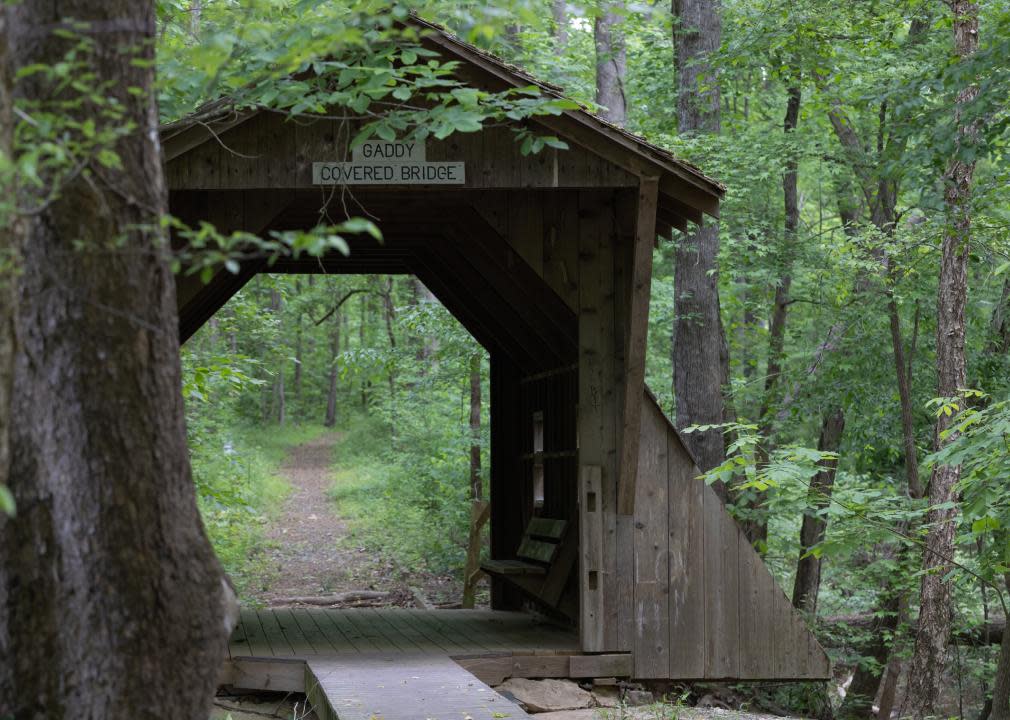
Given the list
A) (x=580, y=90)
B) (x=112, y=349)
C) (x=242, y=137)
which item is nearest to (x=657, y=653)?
(x=242, y=137)

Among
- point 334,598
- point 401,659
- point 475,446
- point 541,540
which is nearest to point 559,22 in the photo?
point 475,446

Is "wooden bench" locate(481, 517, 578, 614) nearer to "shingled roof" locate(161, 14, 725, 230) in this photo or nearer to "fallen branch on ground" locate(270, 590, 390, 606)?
"fallen branch on ground" locate(270, 590, 390, 606)

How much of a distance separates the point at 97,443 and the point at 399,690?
12.9 feet

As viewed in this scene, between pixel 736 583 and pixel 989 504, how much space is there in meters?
2.50

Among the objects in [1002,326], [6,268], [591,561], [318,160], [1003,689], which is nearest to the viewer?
[6,268]

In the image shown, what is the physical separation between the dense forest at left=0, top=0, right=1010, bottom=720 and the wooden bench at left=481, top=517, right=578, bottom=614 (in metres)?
1.70

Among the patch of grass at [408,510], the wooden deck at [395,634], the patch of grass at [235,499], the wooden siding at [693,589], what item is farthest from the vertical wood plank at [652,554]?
the patch of grass at [408,510]

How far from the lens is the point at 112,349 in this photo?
12.3 feet

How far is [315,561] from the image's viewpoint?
17.9 meters

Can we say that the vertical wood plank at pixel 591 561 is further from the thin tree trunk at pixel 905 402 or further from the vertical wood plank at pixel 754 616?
the thin tree trunk at pixel 905 402

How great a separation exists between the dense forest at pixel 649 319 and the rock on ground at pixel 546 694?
207 cm

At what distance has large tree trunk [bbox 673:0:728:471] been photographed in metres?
12.8

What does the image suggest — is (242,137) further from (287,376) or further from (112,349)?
(287,376)

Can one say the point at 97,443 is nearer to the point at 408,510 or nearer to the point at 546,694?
the point at 546,694
